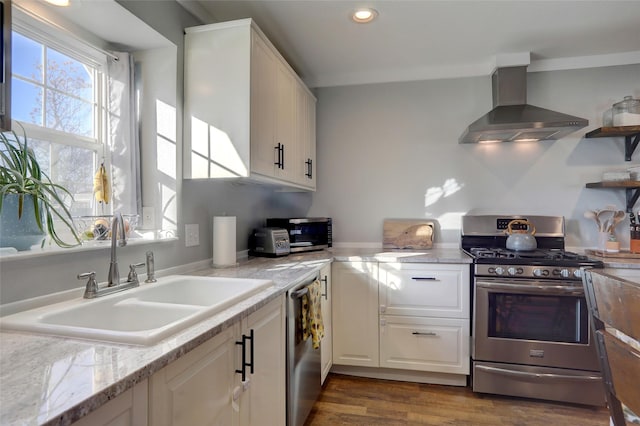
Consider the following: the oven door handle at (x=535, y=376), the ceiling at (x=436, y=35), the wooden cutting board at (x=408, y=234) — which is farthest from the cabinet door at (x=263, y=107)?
the oven door handle at (x=535, y=376)

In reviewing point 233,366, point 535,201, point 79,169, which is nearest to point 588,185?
point 535,201

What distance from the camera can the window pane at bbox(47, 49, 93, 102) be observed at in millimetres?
1473

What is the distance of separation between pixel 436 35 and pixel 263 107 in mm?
1350

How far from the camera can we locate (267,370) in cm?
144

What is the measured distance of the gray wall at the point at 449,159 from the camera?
2783mm

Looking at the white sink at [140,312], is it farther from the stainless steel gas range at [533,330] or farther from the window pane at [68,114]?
the stainless steel gas range at [533,330]

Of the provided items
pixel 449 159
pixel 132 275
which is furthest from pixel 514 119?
pixel 132 275

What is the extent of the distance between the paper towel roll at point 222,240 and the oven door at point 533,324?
1653 millimetres

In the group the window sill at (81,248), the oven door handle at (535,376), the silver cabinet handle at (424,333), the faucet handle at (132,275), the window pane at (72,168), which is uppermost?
the window pane at (72,168)

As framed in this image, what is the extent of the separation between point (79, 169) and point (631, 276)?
3.21 metres

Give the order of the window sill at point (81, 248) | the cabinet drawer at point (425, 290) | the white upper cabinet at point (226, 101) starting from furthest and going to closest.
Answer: the cabinet drawer at point (425, 290), the white upper cabinet at point (226, 101), the window sill at point (81, 248)

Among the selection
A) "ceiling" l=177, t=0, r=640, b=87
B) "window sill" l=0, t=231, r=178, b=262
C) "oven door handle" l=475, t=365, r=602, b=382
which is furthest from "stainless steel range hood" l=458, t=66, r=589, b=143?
"window sill" l=0, t=231, r=178, b=262

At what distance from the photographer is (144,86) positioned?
6.05ft

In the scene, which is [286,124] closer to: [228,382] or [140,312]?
[140,312]
